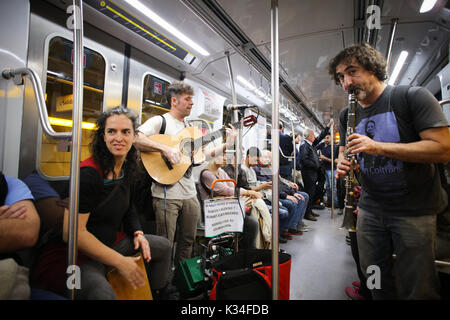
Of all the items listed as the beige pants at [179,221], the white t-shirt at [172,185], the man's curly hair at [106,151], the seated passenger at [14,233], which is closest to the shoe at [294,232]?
the beige pants at [179,221]

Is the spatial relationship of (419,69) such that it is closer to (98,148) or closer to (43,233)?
(98,148)

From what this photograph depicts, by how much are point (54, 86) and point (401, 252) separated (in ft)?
9.56

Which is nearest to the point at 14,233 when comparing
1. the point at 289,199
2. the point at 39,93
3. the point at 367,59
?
the point at 39,93

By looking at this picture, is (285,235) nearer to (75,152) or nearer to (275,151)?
(275,151)

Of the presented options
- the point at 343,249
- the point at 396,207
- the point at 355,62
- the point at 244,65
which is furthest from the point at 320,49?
the point at 343,249

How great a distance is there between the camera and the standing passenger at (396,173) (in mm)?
1076

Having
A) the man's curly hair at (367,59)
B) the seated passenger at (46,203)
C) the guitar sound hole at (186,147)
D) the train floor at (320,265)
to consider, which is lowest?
the train floor at (320,265)

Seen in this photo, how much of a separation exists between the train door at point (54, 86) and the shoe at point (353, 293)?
2609 mm

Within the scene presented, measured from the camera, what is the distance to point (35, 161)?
5.41 feet

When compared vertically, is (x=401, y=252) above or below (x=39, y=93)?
below

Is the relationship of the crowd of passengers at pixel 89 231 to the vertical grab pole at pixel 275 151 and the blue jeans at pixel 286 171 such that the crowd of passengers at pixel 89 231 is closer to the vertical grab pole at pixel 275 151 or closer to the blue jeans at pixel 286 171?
the vertical grab pole at pixel 275 151

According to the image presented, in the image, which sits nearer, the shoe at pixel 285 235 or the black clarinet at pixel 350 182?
the black clarinet at pixel 350 182

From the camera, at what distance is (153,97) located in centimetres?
268

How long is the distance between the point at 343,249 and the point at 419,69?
3.05m
